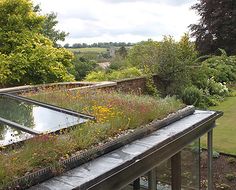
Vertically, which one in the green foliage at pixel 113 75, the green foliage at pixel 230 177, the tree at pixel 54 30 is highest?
the tree at pixel 54 30

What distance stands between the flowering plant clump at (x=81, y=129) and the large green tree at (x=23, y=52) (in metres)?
4.42

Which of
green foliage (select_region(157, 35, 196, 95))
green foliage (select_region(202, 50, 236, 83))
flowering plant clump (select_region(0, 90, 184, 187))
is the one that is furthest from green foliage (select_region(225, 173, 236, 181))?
green foliage (select_region(202, 50, 236, 83))

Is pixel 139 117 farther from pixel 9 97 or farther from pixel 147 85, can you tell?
pixel 147 85

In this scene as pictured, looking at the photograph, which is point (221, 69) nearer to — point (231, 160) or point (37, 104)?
point (231, 160)

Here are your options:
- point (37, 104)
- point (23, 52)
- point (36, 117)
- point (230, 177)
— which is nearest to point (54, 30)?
point (23, 52)

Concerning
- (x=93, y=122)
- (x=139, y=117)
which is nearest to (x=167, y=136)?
(x=139, y=117)

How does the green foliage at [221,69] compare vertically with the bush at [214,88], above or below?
above

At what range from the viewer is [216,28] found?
21.4 m

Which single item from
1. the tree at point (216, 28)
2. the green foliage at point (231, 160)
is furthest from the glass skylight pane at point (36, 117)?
the tree at point (216, 28)

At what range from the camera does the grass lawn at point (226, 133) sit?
27.8 ft

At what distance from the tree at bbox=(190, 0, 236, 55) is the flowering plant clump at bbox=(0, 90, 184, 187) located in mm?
17441

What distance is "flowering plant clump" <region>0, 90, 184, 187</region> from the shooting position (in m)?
2.67

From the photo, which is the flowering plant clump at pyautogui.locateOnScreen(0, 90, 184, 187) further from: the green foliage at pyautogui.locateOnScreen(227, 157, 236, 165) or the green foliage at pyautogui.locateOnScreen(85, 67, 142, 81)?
the green foliage at pyautogui.locateOnScreen(85, 67, 142, 81)

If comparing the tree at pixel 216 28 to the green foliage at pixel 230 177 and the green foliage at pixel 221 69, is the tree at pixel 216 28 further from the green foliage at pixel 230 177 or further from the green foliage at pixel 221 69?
the green foliage at pixel 230 177
